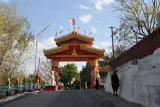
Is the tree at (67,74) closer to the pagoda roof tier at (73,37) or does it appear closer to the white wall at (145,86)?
the pagoda roof tier at (73,37)

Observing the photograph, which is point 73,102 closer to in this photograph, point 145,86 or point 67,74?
point 145,86

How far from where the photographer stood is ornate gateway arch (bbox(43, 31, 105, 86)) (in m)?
36.8

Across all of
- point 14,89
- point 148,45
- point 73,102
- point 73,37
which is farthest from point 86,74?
point 73,102

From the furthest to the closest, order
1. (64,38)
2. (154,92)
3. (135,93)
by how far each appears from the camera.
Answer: (64,38) < (135,93) < (154,92)

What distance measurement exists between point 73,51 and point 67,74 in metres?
35.0

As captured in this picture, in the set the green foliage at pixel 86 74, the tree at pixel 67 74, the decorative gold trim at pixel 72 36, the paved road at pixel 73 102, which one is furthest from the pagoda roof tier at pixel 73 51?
the green foliage at pixel 86 74

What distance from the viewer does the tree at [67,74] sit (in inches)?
2795

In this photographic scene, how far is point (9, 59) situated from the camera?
2086cm

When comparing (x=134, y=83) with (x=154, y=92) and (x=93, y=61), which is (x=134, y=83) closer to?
(x=154, y=92)

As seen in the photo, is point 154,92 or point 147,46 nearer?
point 154,92

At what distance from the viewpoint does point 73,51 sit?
123 ft

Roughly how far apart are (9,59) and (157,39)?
14349 mm

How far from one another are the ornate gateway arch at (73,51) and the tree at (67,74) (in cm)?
3300

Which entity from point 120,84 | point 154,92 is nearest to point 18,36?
point 120,84
